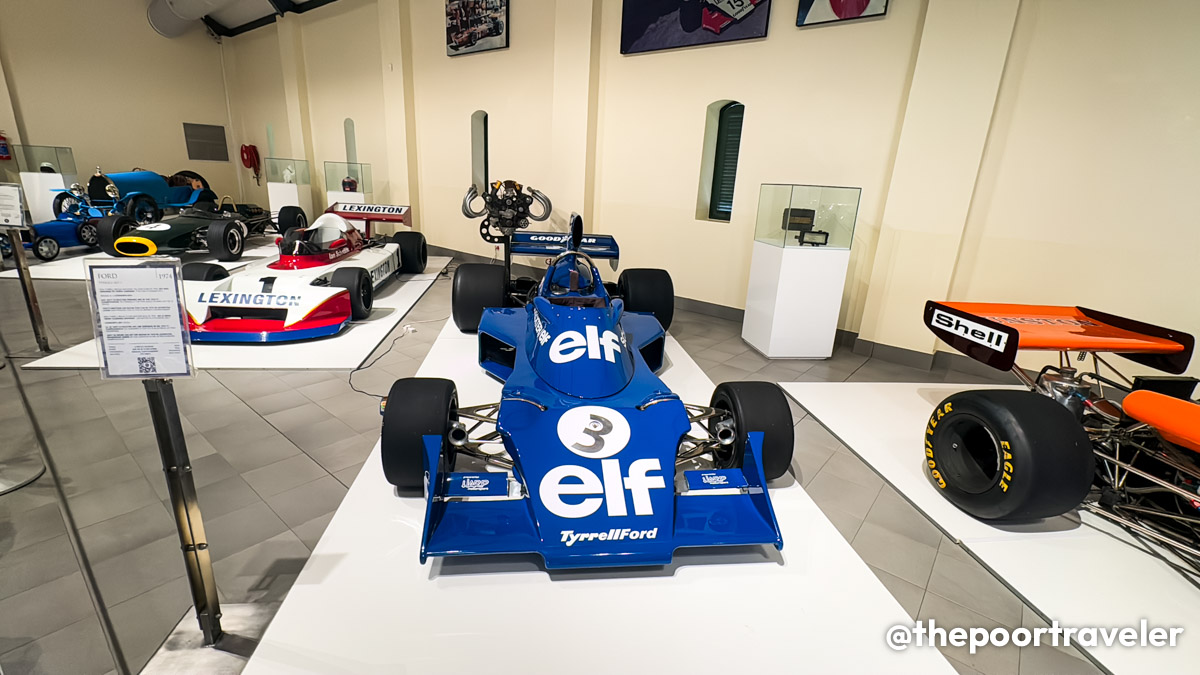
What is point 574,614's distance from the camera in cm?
196

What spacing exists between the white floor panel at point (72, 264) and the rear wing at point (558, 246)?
14.3 ft

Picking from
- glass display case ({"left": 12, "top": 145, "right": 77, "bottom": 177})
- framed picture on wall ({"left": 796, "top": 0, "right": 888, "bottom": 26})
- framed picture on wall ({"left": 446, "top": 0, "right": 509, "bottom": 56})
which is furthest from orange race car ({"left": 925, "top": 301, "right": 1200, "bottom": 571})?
glass display case ({"left": 12, "top": 145, "right": 77, "bottom": 177})

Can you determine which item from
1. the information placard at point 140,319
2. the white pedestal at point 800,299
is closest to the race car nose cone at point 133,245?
the information placard at point 140,319

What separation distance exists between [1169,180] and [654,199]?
4.46 m

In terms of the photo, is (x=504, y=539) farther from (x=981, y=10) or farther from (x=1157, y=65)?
(x=1157, y=65)

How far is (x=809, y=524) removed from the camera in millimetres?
2562

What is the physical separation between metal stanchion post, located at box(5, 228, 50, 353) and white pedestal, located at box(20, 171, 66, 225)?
5.27 m

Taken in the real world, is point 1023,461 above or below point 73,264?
above

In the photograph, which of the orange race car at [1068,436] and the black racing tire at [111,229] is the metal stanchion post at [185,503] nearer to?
the orange race car at [1068,436]

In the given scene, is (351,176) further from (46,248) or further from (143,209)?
(46,248)

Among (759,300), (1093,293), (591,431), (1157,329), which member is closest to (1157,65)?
(1093,293)

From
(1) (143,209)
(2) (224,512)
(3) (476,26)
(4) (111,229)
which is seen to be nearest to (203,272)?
Result: (4) (111,229)

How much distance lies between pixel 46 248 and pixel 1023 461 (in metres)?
10.8

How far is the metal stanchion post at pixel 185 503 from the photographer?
165 cm
